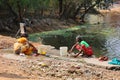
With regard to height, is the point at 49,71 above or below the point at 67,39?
above

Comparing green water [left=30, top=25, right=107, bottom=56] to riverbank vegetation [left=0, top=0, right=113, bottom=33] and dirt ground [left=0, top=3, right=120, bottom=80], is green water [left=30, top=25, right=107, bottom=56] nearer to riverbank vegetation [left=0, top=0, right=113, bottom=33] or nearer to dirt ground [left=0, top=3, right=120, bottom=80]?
riverbank vegetation [left=0, top=0, right=113, bottom=33]

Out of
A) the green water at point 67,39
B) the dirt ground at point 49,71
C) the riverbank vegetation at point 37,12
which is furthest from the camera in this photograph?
the riverbank vegetation at point 37,12

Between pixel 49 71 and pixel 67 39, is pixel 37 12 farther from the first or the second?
pixel 49 71

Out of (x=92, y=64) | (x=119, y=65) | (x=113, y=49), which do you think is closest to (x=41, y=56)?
(x=92, y=64)

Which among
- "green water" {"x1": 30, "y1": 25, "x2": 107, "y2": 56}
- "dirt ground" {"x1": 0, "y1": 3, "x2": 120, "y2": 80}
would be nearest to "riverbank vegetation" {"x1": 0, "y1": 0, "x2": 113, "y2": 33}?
"green water" {"x1": 30, "y1": 25, "x2": 107, "y2": 56}

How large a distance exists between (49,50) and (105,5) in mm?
35688

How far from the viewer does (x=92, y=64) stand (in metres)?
16.4

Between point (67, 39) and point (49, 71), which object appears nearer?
point (49, 71)

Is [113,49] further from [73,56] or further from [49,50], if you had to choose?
[73,56]

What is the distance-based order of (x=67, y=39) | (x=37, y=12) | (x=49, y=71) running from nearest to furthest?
1. (x=49, y=71)
2. (x=67, y=39)
3. (x=37, y=12)

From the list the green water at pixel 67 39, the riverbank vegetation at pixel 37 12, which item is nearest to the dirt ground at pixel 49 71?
the green water at pixel 67 39

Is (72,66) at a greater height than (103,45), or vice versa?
(72,66)

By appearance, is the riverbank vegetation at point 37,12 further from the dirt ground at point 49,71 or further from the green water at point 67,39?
the dirt ground at point 49,71

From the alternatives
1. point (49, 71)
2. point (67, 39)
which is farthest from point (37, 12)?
point (49, 71)
